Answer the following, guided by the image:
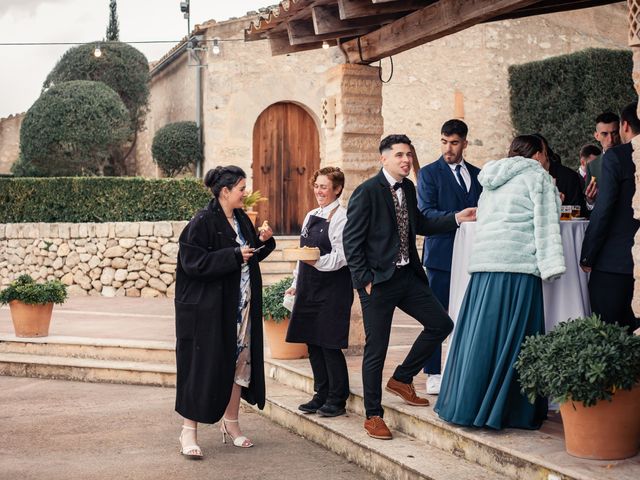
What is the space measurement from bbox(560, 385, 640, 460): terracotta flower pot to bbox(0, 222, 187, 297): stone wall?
11.6 meters

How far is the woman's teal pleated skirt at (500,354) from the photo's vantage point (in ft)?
17.8

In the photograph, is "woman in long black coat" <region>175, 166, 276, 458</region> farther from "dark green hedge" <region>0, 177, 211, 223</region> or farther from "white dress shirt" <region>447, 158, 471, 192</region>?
"dark green hedge" <region>0, 177, 211, 223</region>

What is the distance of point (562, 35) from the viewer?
19109 mm

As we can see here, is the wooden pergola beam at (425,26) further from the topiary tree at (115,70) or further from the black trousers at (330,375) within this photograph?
the topiary tree at (115,70)

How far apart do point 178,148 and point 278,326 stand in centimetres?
1002

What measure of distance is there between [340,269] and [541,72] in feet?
41.8

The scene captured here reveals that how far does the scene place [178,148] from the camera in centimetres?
1778

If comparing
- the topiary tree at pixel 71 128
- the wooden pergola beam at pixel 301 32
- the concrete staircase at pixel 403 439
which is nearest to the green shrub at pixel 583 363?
the concrete staircase at pixel 403 439

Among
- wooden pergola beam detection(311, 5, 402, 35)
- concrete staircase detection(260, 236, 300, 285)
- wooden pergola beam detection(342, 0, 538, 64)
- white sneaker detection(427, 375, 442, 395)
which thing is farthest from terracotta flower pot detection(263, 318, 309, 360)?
concrete staircase detection(260, 236, 300, 285)

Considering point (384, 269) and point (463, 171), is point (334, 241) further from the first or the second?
point (463, 171)

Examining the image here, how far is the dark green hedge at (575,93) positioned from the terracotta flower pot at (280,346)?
33.8 feet

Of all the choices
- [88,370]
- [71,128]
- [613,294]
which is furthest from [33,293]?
[71,128]

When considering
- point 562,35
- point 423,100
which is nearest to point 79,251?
point 423,100

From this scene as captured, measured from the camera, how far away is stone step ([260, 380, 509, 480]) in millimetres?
5246
